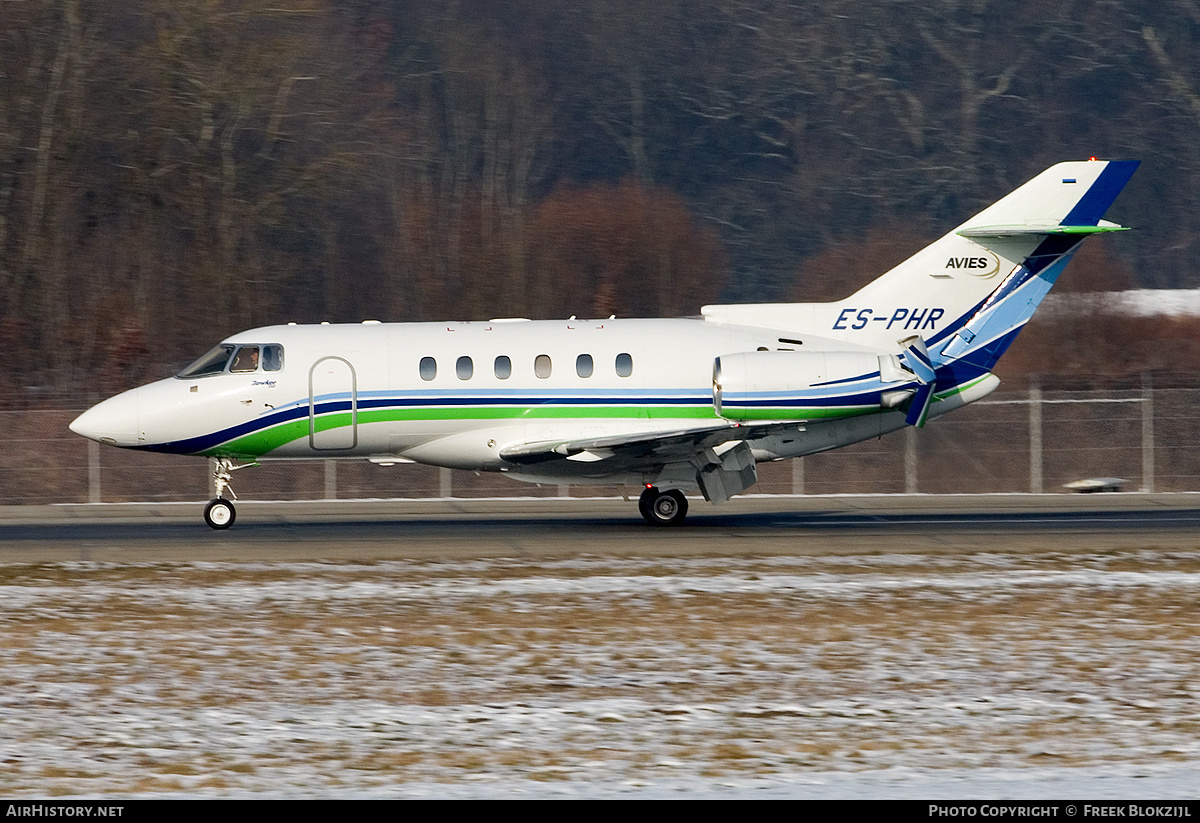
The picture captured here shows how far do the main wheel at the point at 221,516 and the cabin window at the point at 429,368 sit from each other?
3250mm

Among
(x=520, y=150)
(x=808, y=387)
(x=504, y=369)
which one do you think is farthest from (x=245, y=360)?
(x=520, y=150)

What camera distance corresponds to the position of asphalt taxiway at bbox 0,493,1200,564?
19.0m

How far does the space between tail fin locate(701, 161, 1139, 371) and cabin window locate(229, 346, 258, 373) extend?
638 cm

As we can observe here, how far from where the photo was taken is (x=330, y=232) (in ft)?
164

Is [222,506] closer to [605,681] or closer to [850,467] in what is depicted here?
[605,681]

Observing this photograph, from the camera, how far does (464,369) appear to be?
21922 mm

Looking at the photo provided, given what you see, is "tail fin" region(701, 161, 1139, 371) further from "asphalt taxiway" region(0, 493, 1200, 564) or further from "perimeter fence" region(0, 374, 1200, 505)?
"perimeter fence" region(0, 374, 1200, 505)

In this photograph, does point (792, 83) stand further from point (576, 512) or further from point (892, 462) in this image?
point (576, 512)

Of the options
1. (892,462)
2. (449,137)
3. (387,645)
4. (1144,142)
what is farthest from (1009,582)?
(1144,142)

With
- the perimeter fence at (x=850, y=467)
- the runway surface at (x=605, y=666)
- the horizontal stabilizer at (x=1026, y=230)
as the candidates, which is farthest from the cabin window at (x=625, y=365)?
the perimeter fence at (x=850, y=467)

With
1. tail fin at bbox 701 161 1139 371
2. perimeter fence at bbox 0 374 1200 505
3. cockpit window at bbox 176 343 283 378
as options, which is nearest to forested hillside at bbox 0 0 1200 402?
perimeter fence at bbox 0 374 1200 505

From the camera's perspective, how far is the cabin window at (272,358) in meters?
22.1

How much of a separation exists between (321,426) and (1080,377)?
19686 mm

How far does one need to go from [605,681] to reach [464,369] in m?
11.1
